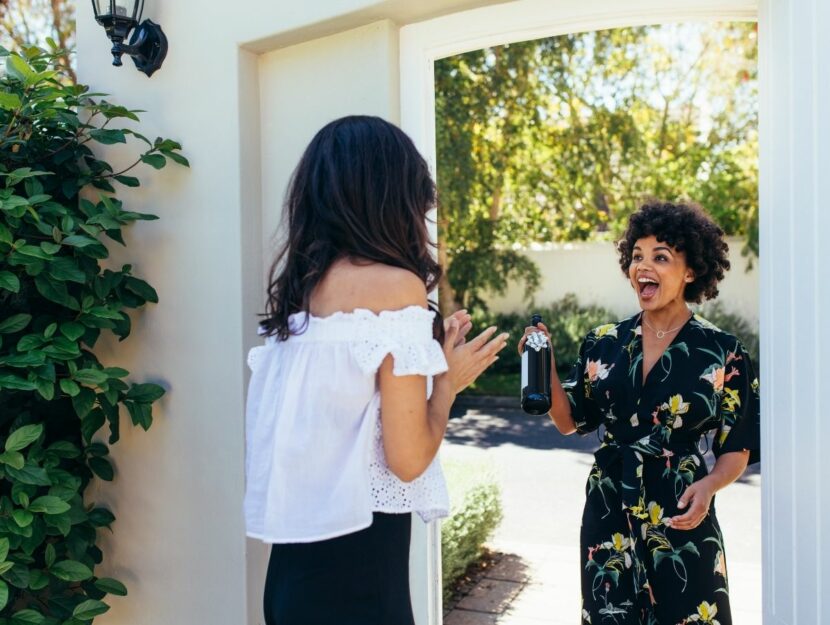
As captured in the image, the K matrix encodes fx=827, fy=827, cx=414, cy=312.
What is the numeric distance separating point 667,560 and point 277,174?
Answer: 180 centimetres

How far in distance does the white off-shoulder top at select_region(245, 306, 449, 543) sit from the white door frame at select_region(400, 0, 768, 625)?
1.09 m

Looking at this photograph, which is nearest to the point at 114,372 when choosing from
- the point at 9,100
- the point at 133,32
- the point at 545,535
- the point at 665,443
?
the point at 9,100

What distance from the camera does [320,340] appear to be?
164 cm

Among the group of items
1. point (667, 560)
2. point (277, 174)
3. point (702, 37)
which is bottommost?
point (667, 560)

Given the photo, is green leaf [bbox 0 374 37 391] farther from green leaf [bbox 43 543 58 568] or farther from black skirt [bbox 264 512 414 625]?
black skirt [bbox 264 512 414 625]

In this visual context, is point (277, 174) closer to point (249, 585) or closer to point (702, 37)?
point (249, 585)

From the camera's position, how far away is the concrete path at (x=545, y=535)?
4281 mm

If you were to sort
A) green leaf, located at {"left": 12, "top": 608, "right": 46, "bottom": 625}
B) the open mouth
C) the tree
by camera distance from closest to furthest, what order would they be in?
the open mouth, green leaf, located at {"left": 12, "top": 608, "right": 46, "bottom": 625}, the tree

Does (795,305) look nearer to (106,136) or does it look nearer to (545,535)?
(106,136)

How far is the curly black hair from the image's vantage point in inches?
99.7

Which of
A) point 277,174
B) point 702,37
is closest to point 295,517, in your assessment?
point 277,174

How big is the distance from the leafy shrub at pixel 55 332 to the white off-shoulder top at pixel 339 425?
3.93ft

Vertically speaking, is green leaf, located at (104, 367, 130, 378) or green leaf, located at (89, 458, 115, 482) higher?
green leaf, located at (104, 367, 130, 378)

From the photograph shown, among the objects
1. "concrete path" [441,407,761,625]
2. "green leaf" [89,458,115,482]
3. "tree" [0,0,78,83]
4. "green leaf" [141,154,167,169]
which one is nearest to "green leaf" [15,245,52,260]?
"green leaf" [141,154,167,169]
